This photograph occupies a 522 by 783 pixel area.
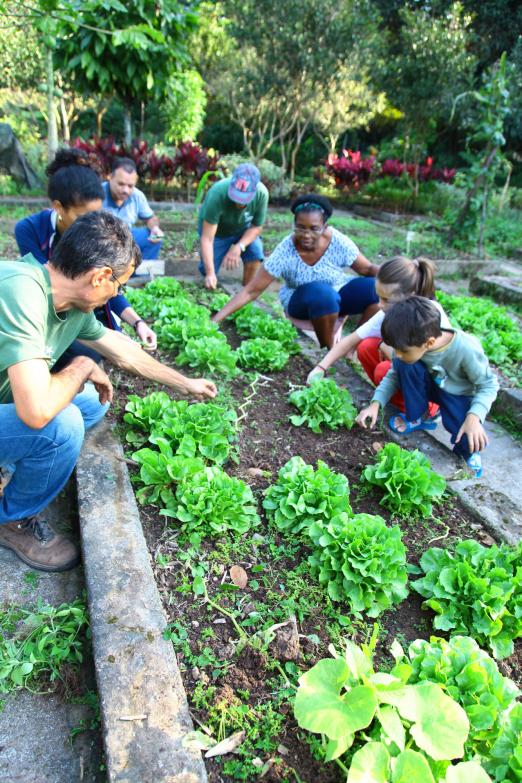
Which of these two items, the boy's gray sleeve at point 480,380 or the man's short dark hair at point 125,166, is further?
the man's short dark hair at point 125,166

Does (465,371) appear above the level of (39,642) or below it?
above

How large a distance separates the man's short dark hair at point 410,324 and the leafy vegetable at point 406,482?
57cm

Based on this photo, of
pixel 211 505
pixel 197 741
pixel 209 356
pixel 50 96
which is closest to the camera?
pixel 197 741

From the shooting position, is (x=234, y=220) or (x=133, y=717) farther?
(x=234, y=220)

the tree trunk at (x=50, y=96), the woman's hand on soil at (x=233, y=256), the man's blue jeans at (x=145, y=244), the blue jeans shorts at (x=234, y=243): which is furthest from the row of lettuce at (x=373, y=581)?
the tree trunk at (x=50, y=96)

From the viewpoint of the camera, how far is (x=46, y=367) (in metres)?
1.92

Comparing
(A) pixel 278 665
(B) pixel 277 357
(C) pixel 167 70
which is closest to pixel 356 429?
(B) pixel 277 357

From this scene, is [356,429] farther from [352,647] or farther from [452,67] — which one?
[452,67]

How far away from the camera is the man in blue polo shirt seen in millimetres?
4671

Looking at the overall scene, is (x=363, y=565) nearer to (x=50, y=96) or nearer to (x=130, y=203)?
(x=130, y=203)

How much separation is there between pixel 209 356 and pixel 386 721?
103 inches

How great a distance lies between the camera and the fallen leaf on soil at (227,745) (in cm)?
154

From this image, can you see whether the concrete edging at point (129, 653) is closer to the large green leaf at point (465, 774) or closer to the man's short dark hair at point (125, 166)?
the large green leaf at point (465, 774)

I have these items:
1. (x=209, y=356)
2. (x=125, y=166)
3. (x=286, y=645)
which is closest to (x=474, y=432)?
(x=286, y=645)
